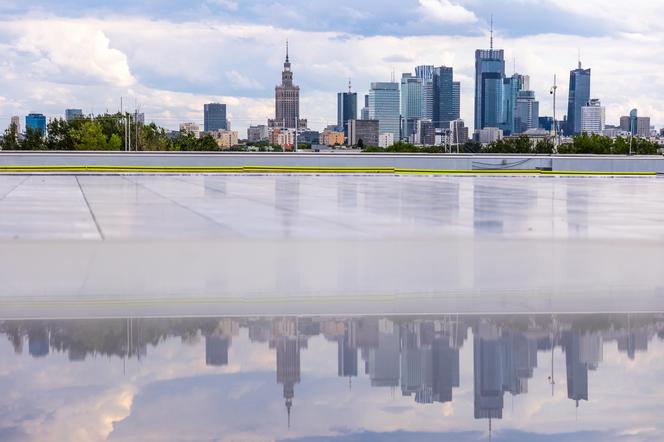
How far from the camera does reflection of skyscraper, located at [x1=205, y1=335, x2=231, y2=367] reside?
6961 millimetres

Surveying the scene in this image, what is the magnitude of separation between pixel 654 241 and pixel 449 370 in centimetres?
980

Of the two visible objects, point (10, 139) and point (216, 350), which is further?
point (10, 139)

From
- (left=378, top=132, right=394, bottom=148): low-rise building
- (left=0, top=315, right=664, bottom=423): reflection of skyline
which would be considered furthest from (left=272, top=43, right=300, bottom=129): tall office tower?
(left=0, top=315, right=664, bottom=423): reflection of skyline

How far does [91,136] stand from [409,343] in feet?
277

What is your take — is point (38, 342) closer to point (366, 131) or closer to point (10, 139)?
point (10, 139)

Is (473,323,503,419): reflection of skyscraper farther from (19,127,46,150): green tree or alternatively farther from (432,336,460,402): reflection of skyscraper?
(19,127,46,150): green tree

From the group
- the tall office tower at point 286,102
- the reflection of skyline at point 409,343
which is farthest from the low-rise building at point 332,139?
the reflection of skyline at point 409,343

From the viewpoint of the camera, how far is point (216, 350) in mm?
7375

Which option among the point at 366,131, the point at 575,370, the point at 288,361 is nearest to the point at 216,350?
the point at 288,361

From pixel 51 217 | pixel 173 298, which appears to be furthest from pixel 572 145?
pixel 173 298

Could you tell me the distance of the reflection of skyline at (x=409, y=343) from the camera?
21.1 feet

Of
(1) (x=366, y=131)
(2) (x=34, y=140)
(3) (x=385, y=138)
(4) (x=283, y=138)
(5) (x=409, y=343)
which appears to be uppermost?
(1) (x=366, y=131)

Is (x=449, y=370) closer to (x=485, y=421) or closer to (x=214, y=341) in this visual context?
(x=485, y=421)

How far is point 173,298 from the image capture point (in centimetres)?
975
